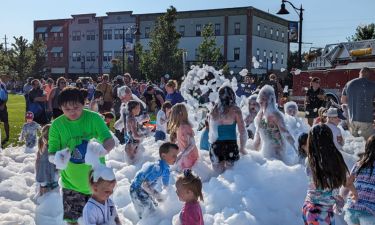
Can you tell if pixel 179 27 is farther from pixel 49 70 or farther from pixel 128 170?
pixel 128 170

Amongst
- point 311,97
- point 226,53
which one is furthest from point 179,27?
point 311,97

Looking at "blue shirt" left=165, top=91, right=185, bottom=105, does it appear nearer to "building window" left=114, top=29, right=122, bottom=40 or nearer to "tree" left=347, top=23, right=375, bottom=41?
"tree" left=347, top=23, right=375, bottom=41

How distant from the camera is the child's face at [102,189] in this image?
378 centimetres

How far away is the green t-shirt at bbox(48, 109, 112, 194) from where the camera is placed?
4574 mm

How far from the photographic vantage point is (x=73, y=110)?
4438mm

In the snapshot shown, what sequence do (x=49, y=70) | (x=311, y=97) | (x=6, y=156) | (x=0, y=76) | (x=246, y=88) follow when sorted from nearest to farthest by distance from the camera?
1. (x=6, y=156)
2. (x=311, y=97)
3. (x=0, y=76)
4. (x=246, y=88)
5. (x=49, y=70)

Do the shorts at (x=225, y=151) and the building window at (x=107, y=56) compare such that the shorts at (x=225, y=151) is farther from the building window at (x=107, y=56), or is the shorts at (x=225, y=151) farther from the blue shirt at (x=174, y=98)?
the building window at (x=107, y=56)

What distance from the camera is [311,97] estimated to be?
1221 cm

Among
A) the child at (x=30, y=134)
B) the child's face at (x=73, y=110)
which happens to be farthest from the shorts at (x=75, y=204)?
the child at (x=30, y=134)

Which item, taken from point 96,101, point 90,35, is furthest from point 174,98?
point 90,35

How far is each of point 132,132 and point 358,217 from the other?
503 centimetres

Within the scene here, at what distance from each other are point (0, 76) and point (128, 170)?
7.47m

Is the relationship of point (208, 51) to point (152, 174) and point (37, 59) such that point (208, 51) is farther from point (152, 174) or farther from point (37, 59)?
point (152, 174)

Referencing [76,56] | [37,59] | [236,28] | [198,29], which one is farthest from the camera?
[76,56]
